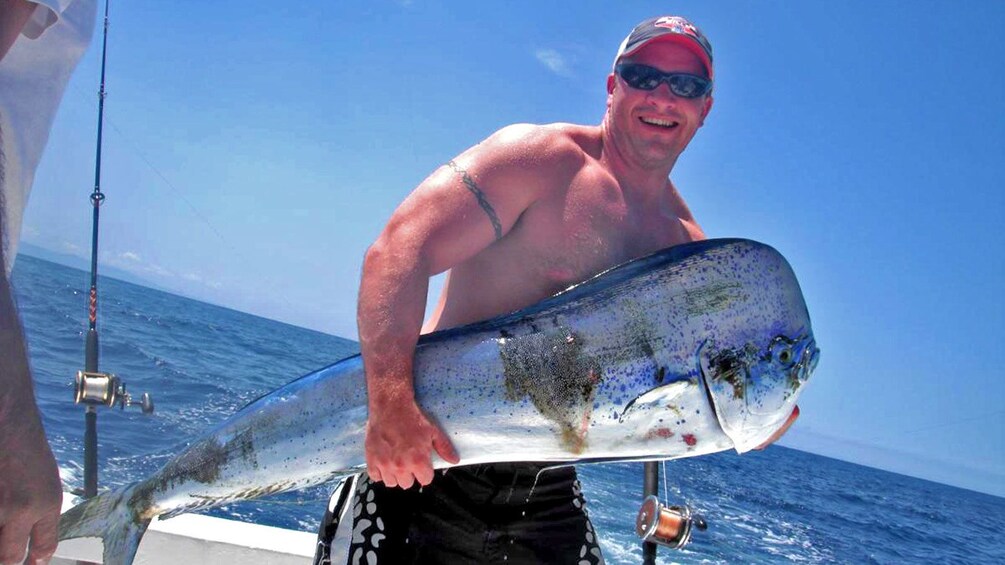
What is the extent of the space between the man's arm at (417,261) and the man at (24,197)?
67 cm

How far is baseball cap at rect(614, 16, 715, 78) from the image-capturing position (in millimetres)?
2113

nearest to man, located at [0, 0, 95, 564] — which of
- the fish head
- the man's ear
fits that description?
the fish head

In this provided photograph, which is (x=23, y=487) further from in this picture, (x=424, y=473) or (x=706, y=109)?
(x=706, y=109)

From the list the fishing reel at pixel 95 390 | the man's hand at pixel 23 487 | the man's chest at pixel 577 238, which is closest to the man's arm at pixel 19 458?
the man's hand at pixel 23 487

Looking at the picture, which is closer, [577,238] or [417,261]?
[417,261]

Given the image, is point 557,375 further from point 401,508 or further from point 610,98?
point 610,98

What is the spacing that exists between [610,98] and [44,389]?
10434 millimetres

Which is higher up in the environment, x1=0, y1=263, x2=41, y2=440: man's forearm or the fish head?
the fish head

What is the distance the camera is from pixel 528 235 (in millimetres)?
2035

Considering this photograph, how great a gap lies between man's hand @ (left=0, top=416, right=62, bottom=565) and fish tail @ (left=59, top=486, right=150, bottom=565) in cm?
76

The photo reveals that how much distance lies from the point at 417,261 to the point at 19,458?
89 cm

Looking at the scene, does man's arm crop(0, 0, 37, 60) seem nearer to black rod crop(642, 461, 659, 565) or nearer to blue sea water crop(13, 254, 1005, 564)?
blue sea water crop(13, 254, 1005, 564)

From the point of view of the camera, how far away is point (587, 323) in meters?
1.68

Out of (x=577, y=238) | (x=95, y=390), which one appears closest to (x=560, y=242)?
(x=577, y=238)
